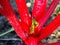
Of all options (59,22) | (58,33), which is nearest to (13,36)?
(58,33)

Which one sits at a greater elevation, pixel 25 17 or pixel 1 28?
pixel 1 28

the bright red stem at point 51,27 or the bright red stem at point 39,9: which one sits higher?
the bright red stem at point 39,9

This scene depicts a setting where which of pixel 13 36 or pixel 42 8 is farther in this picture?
pixel 13 36

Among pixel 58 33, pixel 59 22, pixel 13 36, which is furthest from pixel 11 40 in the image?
pixel 59 22

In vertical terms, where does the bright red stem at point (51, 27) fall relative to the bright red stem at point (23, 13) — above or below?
below

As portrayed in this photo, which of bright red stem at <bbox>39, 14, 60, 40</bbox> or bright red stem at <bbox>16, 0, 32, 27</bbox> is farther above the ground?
bright red stem at <bbox>16, 0, 32, 27</bbox>

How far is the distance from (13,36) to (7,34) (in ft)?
0.10

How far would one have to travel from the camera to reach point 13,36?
0.85 meters

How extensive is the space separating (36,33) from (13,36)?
0.30m

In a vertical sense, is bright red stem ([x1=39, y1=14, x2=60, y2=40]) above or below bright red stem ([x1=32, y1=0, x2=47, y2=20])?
below

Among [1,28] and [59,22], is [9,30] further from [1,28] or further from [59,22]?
[59,22]

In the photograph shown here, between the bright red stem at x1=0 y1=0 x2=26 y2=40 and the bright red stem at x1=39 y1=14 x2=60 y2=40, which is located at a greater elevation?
the bright red stem at x1=0 y1=0 x2=26 y2=40

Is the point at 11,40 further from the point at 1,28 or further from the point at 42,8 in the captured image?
the point at 42,8

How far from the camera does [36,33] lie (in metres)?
0.57
